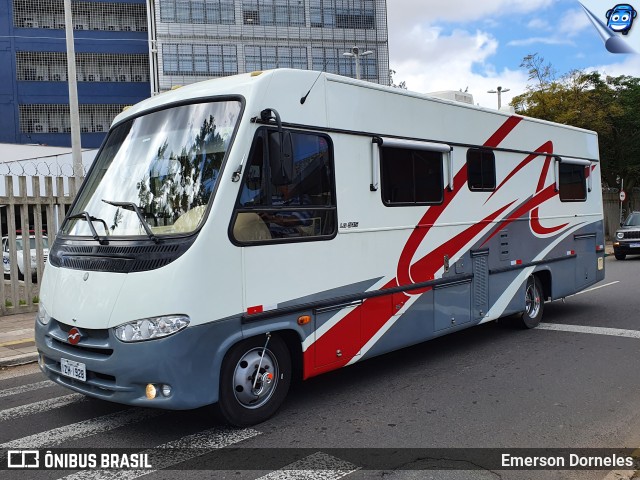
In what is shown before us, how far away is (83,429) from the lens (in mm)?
5059

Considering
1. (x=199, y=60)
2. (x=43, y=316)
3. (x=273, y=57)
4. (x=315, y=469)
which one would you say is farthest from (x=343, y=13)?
(x=315, y=469)

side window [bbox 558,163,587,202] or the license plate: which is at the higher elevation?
side window [bbox 558,163,587,202]

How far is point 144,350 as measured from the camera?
14.6 ft

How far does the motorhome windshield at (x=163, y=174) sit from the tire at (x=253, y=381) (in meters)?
1.14

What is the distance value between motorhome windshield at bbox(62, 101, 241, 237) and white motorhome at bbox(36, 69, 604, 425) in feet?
0.05

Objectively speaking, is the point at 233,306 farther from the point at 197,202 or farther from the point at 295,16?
the point at 295,16

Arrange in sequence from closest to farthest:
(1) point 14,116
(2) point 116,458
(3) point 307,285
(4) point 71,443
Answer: (2) point 116,458 < (4) point 71,443 < (3) point 307,285 < (1) point 14,116

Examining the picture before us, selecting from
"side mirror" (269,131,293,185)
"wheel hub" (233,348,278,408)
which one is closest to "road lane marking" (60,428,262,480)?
"wheel hub" (233,348,278,408)

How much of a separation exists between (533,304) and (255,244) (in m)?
5.58

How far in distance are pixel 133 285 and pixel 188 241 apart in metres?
0.54

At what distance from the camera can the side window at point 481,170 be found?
7508 millimetres

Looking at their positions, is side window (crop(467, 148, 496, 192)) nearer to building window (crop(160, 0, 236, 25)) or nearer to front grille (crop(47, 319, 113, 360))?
front grille (crop(47, 319, 113, 360))

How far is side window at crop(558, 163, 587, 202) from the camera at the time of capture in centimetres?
956

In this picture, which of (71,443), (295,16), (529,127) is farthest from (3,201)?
(295,16)
